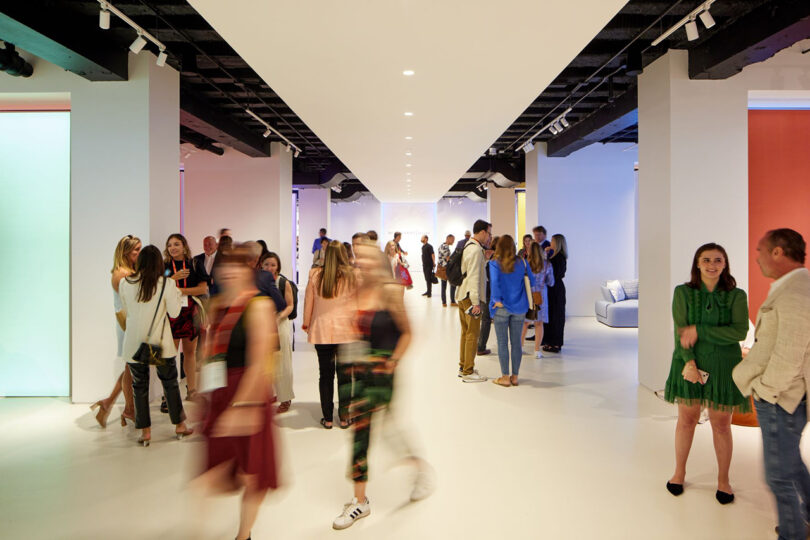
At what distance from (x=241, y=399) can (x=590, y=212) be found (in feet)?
35.4

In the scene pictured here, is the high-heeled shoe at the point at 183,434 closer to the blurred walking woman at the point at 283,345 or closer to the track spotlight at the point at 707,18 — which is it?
the blurred walking woman at the point at 283,345

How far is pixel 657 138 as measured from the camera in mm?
5785

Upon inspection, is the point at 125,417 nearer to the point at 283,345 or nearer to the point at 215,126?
the point at 283,345

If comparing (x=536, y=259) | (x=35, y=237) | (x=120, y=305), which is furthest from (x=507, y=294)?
(x=35, y=237)

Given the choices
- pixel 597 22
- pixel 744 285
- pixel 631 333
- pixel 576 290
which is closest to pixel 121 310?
pixel 597 22

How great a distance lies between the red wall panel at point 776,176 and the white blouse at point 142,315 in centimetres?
605

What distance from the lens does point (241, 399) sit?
96.5 inches

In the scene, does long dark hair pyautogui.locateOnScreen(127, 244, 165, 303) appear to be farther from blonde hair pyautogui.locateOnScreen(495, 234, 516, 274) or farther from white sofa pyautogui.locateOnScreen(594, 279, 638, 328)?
white sofa pyautogui.locateOnScreen(594, 279, 638, 328)

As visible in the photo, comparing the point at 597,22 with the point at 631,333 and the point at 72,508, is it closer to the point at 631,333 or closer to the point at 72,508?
the point at 72,508

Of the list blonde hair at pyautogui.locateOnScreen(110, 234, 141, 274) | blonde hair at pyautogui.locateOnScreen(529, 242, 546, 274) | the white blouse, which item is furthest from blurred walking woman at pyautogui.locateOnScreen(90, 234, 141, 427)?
blonde hair at pyautogui.locateOnScreen(529, 242, 546, 274)

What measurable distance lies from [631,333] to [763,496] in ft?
22.4

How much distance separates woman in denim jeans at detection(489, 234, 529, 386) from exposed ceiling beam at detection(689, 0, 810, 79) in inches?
97.6

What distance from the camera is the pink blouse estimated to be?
14.7 feet

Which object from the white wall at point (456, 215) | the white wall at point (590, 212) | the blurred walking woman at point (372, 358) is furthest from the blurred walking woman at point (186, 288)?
the white wall at point (456, 215)
